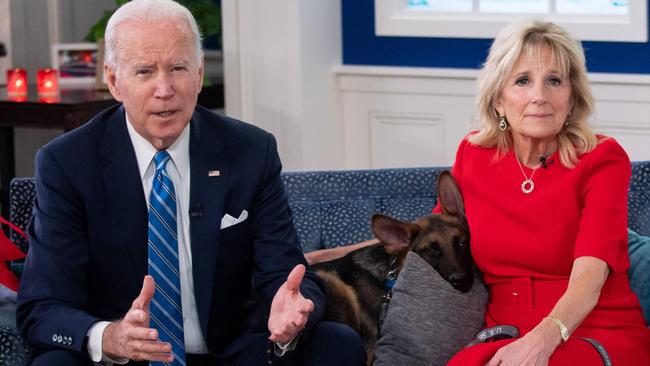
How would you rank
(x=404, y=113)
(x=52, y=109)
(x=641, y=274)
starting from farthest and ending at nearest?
(x=404, y=113), (x=52, y=109), (x=641, y=274)

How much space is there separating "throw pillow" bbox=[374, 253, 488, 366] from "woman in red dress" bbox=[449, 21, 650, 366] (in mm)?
91

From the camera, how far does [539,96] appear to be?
9.35 ft

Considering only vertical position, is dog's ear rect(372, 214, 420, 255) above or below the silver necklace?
below

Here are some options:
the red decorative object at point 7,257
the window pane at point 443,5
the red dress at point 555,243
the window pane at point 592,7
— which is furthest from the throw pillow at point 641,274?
the window pane at point 443,5

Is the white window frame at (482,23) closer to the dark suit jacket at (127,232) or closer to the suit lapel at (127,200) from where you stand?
the dark suit jacket at (127,232)

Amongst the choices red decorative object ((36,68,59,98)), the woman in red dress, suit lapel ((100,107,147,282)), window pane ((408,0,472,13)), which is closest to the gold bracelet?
the woman in red dress

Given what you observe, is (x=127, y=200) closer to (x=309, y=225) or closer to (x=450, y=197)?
(x=309, y=225)

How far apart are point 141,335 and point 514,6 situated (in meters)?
2.81

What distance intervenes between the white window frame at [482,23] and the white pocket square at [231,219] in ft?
6.97

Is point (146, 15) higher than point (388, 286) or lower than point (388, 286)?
higher

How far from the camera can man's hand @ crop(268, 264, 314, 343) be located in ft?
8.08


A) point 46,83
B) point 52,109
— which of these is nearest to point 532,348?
point 52,109

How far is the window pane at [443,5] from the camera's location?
15.9ft

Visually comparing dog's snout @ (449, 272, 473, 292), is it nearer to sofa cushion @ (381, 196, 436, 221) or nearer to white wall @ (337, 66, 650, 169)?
sofa cushion @ (381, 196, 436, 221)
